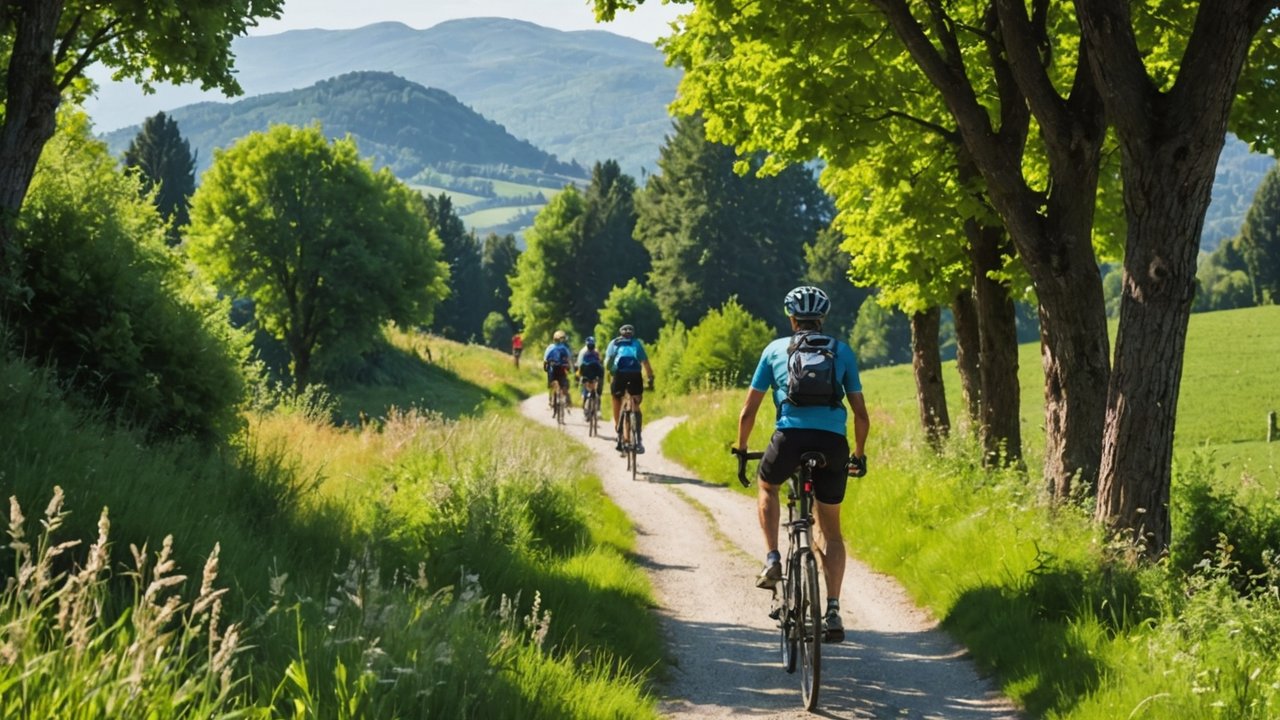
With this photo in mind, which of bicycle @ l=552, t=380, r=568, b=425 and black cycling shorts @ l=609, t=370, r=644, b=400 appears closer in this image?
black cycling shorts @ l=609, t=370, r=644, b=400

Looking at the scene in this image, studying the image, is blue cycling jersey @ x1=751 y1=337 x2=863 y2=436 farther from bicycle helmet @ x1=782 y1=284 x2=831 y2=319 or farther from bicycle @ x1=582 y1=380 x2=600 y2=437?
bicycle @ x1=582 y1=380 x2=600 y2=437

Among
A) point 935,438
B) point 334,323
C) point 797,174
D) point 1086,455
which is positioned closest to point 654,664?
point 1086,455

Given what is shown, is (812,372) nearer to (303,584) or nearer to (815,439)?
(815,439)

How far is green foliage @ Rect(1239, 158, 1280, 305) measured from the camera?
100375 millimetres

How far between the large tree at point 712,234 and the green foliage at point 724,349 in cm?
3011

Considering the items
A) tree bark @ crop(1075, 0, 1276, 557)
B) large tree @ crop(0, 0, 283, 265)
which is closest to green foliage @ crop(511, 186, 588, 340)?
large tree @ crop(0, 0, 283, 265)

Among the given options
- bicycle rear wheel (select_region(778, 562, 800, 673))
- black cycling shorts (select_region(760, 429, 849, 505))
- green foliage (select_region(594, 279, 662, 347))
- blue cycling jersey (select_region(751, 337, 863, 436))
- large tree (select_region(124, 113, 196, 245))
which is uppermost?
large tree (select_region(124, 113, 196, 245))

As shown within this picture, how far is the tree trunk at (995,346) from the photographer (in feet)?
49.3

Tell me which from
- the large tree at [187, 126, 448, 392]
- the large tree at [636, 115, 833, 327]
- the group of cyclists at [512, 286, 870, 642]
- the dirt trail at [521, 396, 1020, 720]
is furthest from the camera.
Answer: the large tree at [636, 115, 833, 327]

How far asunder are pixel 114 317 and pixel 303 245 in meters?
37.4

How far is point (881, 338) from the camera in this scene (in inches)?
5010

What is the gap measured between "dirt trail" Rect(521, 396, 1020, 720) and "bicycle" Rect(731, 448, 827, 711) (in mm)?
210

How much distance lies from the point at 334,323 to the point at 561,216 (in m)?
42.0

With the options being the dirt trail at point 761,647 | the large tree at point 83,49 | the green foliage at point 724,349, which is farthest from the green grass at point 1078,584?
the green foliage at point 724,349
